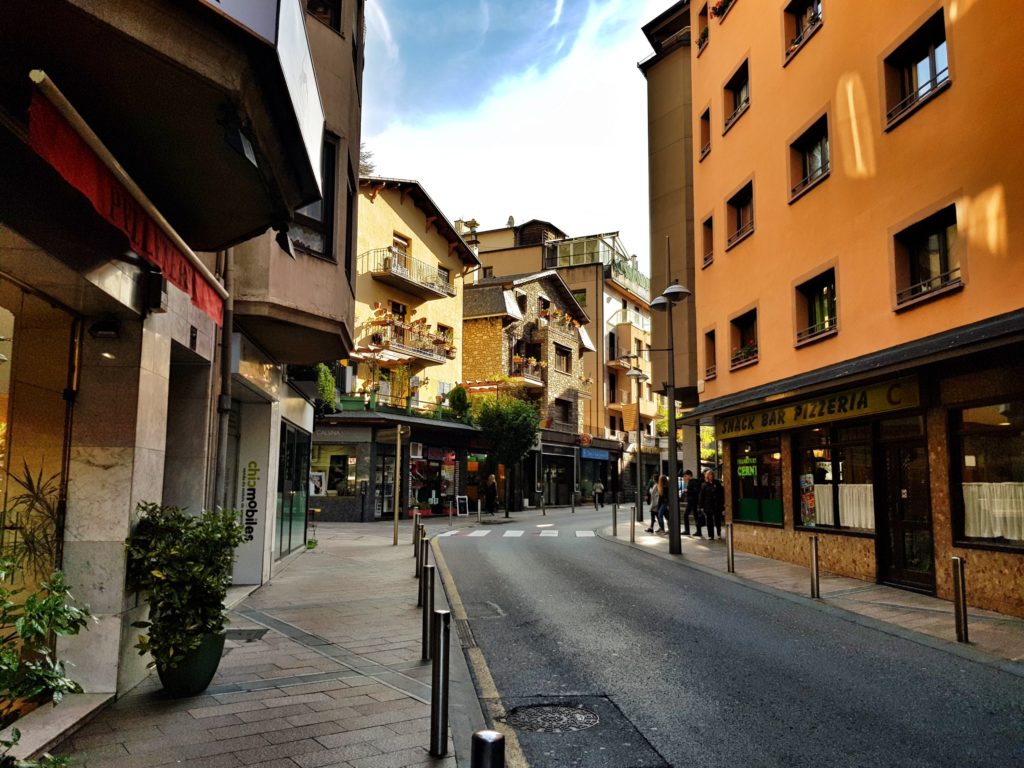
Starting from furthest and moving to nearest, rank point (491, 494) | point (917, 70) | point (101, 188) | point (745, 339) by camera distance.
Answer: point (491, 494), point (745, 339), point (917, 70), point (101, 188)

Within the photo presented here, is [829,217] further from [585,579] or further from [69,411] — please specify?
[69,411]

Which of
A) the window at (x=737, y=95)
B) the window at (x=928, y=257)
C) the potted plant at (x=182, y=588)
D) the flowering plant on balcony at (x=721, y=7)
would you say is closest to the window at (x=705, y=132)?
the window at (x=737, y=95)

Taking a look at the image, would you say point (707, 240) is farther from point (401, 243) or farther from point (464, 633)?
point (401, 243)

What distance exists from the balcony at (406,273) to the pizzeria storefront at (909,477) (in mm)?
18235

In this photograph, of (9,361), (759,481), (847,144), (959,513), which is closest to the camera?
(9,361)

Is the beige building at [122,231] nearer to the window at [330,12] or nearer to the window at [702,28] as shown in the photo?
the window at [330,12]

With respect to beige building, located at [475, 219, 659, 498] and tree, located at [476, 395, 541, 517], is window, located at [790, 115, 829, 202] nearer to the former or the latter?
tree, located at [476, 395, 541, 517]

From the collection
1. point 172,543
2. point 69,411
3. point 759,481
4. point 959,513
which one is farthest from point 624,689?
point 759,481

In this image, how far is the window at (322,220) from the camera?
10.1 metres

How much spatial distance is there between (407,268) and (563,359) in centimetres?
1554

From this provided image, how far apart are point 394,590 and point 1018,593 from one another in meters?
8.03

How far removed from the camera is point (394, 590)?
11.1 meters

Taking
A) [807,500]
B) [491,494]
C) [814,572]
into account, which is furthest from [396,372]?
[814,572]

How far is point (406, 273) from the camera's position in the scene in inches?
1253
